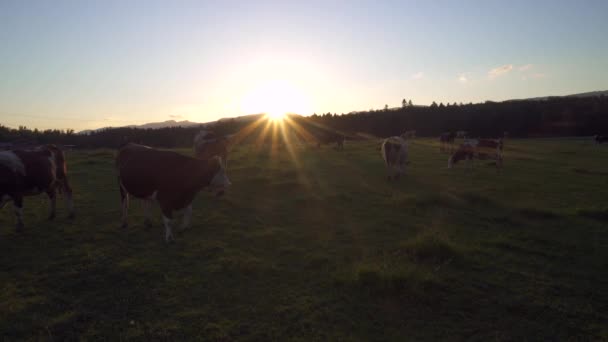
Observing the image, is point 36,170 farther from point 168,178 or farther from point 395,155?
point 395,155

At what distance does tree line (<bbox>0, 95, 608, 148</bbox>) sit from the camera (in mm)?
65375

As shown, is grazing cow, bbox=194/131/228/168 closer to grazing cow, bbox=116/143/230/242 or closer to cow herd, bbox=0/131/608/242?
cow herd, bbox=0/131/608/242

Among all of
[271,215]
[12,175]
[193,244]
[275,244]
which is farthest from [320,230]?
[12,175]

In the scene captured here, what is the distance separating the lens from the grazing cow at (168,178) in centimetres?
860

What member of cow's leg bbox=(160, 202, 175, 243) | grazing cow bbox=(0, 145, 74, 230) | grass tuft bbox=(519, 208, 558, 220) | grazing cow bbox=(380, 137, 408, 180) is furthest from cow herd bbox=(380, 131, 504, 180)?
grazing cow bbox=(0, 145, 74, 230)

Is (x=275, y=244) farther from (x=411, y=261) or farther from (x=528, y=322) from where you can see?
(x=528, y=322)

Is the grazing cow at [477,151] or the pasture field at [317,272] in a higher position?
the grazing cow at [477,151]

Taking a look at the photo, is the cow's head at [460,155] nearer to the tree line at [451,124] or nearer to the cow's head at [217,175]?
the cow's head at [217,175]

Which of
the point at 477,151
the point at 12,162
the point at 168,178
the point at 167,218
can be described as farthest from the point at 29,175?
the point at 477,151

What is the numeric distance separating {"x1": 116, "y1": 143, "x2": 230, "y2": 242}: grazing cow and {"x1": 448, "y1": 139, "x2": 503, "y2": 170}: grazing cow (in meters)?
18.0

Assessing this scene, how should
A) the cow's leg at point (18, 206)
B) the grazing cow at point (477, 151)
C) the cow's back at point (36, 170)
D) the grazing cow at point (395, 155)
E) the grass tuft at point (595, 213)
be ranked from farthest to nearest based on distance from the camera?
the grazing cow at point (477, 151) → the grazing cow at point (395, 155) → the grass tuft at point (595, 213) → the cow's back at point (36, 170) → the cow's leg at point (18, 206)

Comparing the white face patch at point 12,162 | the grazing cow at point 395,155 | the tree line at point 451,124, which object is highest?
the tree line at point 451,124

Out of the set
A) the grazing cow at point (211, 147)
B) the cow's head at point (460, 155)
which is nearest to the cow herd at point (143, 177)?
the grazing cow at point (211, 147)

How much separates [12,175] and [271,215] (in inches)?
260
